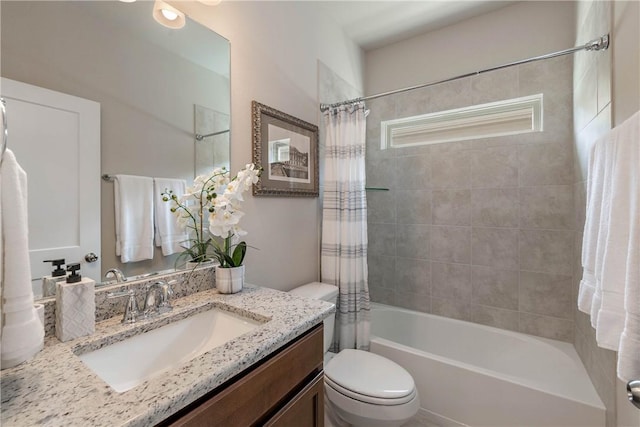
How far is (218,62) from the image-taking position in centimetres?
130

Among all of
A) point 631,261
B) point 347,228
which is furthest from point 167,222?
point 631,261

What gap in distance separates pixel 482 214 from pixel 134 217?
86.3 inches

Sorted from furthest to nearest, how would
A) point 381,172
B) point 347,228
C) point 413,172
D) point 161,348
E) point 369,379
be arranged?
point 381,172 < point 413,172 < point 347,228 < point 369,379 < point 161,348

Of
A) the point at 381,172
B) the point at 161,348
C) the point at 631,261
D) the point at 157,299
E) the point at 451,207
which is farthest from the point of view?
the point at 381,172

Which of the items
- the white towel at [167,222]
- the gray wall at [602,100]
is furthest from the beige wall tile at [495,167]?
the white towel at [167,222]

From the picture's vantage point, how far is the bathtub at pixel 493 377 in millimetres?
1364

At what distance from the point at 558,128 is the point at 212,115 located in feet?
7.14

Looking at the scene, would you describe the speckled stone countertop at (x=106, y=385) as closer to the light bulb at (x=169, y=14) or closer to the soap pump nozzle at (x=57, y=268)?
the soap pump nozzle at (x=57, y=268)

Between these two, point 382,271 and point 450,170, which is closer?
point 450,170

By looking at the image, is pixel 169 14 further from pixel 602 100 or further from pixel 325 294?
pixel 602 100

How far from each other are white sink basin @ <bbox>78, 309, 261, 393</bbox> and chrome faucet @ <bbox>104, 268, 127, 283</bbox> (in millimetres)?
231

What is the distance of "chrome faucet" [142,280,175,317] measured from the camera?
0.95 metres

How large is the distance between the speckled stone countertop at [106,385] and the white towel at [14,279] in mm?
83

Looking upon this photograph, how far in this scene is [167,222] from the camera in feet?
3.69
